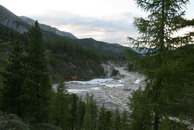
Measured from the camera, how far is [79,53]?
15838cm

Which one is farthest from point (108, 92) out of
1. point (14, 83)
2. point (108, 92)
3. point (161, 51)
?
point (161, 51)

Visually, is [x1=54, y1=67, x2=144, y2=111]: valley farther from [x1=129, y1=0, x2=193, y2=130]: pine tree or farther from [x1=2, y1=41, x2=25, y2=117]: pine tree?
[x1=129, y1=0, x2=193, y2=130]: pine tree

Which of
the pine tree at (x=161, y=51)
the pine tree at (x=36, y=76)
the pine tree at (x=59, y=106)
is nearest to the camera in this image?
the pine tree at (x=161, y=51)

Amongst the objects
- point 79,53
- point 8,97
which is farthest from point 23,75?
point 79,53

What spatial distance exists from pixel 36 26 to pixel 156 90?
14604mm

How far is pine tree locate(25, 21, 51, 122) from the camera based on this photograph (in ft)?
67.9

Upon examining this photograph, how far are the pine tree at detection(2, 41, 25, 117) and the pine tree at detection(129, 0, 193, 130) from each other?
11.5m

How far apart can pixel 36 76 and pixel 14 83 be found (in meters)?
2.44

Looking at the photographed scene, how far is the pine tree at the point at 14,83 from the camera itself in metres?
19.0

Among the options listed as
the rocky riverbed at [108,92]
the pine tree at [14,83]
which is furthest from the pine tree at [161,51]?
the rocky riverbed at [108,92]

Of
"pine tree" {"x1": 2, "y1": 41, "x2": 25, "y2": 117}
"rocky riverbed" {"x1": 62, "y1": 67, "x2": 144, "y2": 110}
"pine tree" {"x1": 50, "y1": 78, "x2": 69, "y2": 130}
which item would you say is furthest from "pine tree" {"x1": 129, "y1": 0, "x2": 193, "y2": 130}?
"rocky riverbed" {"x1": 62, "y1": 67, "x2": 144, "y2": 110}

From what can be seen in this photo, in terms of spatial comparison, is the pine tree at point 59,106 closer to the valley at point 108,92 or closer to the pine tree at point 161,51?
the valley at point 108,92

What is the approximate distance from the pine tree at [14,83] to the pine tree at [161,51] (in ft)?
37.6

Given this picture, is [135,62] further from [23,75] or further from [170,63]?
[23,75]
